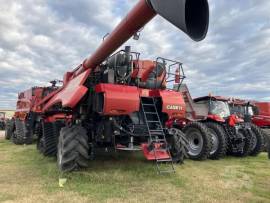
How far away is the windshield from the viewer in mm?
11443

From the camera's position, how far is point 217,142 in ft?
33.0

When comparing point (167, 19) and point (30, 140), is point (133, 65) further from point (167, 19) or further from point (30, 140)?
point (30, 140)

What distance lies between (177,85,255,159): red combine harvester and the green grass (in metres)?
1.37

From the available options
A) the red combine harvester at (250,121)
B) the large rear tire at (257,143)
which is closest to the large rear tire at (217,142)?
the red combine harvester at (250,121)

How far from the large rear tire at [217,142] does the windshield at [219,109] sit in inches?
47.3

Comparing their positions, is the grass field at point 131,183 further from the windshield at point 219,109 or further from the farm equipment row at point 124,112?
the windshield at point 219,109

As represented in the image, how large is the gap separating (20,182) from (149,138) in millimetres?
2813

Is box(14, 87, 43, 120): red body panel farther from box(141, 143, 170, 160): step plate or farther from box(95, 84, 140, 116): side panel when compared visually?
box(141, 143, 170, 160): step plate

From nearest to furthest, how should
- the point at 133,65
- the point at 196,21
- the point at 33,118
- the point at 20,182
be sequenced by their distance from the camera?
the point at 196,21
the point at 20,182
the point at 133,65
the point at 33,118

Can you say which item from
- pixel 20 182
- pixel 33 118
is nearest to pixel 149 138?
pixel 20 182

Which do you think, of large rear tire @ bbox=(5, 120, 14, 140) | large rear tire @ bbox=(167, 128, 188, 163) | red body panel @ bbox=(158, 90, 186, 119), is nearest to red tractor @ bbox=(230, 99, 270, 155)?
large rear tire @ bbox=(167, 128, 188, 163)

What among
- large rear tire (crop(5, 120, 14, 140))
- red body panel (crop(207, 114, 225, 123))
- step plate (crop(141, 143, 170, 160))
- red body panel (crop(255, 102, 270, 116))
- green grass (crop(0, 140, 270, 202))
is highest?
red body panel (crop(255, 102, 270, 116))

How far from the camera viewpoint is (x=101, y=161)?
8414 millimetres

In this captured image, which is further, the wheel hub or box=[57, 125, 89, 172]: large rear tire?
the wheel hub
